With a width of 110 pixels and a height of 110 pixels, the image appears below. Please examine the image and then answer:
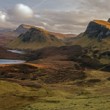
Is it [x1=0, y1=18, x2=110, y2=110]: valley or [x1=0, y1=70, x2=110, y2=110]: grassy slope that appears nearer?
[x1=0, y1=70, x2=110, y2=110]: grassy slope

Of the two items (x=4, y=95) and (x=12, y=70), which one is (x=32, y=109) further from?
(x=12, y=70)

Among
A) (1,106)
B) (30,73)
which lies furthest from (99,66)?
(1,106)

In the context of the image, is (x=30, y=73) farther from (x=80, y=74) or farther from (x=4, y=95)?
(x=4, y=95)

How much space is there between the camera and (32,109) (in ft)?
168

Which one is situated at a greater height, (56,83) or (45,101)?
(45,101)

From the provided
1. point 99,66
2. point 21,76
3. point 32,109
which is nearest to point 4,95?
point 32,109

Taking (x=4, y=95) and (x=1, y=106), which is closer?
(x=1, y=106)

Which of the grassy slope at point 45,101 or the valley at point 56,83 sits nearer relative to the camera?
the grassy slope at point 45,101

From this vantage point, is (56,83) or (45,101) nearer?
(45,101)

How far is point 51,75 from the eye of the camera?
484ft

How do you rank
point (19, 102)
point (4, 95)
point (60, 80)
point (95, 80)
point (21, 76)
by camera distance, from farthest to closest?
point (21, 76) < point (60, 80) < point (95, 80) < point (4, 95) < point (19, 102)

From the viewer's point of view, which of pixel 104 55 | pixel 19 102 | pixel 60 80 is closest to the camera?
pixel 19 102

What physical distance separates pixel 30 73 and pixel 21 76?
32.8ft

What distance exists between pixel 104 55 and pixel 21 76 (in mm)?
72012
